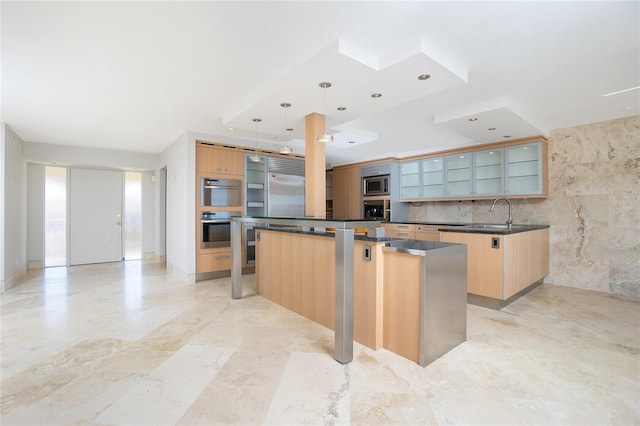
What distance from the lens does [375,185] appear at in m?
6.69

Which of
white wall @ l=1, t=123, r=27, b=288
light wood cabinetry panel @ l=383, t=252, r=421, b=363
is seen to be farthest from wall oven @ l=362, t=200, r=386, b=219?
white wall @ l=1, t=123, r=27, b=288

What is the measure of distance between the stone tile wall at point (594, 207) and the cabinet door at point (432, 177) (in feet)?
4.62

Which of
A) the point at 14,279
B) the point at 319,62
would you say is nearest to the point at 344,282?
the point at 319,62

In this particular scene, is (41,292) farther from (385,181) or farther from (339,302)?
(385,181)

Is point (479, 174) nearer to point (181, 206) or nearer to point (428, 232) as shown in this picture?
point (428, 232)

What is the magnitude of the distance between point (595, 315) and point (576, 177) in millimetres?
2270

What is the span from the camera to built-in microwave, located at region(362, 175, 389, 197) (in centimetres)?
651

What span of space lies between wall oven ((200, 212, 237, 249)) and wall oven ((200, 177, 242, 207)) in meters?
0.18

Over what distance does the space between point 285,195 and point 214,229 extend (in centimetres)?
149

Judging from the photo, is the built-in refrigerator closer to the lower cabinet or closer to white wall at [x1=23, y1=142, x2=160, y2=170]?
white wall at [x1=23, y1=142, x2=160, y2=170]

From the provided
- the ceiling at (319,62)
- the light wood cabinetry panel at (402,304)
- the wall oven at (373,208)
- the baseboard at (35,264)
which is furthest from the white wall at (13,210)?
the wall oven at (373,208)

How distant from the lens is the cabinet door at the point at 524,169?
466 centimetres

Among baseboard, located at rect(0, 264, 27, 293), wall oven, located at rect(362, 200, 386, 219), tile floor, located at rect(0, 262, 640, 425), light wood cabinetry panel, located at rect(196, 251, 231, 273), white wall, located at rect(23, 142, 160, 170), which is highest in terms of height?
white wall, located at rect(23, 142, 160, 170)

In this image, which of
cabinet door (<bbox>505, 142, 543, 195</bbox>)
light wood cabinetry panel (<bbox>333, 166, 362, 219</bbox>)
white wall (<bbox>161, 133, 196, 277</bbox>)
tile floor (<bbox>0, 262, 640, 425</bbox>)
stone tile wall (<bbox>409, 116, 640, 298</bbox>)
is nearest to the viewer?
tile floor (<bbox>0, 262, 640, 425</bbox>)
